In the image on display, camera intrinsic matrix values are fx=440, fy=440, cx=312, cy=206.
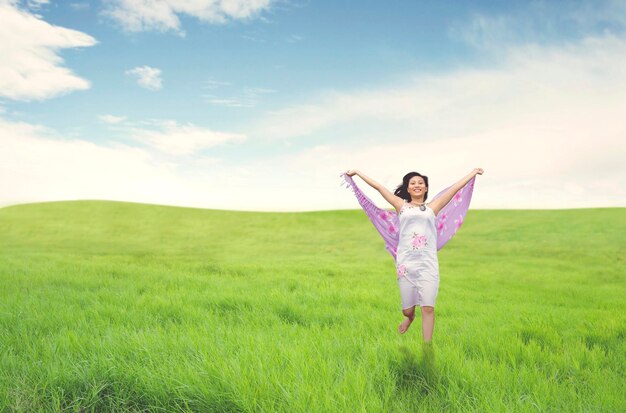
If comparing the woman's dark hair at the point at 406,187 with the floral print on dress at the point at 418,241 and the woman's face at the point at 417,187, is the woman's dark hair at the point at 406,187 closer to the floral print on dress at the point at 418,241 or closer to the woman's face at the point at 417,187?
the woman's face at the point at 417,187

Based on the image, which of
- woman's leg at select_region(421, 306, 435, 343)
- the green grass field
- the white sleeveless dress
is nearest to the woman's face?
the white sleeveless dress

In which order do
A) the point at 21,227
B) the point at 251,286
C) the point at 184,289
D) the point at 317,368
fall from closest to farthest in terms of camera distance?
the point at 317,368 → the point at 184,289 → the point at 251,286 → the point at 21,227

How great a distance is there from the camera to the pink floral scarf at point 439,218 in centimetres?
586

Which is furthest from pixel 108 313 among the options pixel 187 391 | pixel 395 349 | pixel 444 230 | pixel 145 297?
pixel 444 230

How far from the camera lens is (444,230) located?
5910 millimetres

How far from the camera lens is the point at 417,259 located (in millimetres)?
5051

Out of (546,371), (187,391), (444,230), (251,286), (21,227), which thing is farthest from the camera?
(21,227)

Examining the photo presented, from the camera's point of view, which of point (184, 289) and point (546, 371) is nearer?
point (546, 371)

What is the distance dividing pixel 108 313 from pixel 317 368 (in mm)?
3903

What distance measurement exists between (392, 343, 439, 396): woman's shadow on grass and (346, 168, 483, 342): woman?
523mm

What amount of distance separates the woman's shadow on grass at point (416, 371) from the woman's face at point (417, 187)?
5.83ft

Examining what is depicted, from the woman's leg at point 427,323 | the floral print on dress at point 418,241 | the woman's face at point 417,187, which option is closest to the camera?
the woman's leg at point 427,323

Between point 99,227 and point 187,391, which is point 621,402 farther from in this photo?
point 99,227

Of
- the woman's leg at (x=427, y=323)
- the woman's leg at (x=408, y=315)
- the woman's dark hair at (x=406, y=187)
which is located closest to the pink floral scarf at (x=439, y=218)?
the woman's dark hair at (x=406, y=187)
